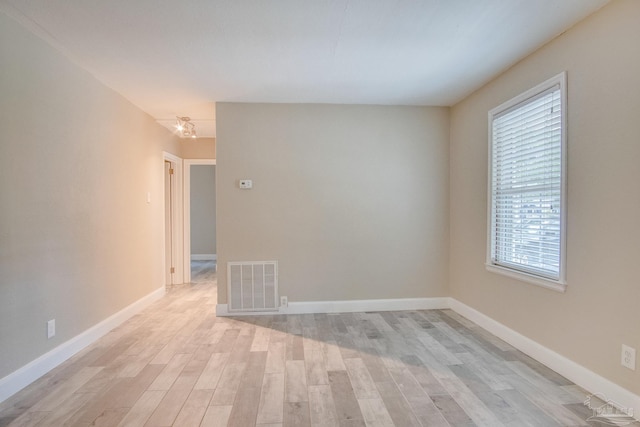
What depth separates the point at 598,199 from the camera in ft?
6.59

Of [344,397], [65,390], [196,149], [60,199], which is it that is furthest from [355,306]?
[196,149]

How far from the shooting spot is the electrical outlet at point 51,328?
2363 millimetres

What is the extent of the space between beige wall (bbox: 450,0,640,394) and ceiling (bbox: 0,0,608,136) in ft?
0.61

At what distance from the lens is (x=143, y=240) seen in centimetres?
392

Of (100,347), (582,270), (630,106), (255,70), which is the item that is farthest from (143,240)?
(630,106)

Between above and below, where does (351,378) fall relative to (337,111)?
below

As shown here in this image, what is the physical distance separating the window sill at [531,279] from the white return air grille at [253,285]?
88.3 inches

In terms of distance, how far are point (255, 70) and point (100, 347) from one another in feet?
9.04

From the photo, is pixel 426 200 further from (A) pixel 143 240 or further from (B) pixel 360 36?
(A) pixel 143 240

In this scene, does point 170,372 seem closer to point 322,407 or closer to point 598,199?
point 322,407

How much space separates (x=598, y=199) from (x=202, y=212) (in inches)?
292

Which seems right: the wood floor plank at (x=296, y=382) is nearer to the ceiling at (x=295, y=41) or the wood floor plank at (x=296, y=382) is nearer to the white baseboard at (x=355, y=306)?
the white baseboard at (x=355, y=306)

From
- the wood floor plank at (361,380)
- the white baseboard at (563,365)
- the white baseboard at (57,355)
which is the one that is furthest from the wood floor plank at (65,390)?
the white baseboard at (563,365)

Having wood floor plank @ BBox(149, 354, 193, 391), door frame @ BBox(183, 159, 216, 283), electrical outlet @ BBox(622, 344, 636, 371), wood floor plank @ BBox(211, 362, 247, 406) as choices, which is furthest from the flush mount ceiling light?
electrical outlet @ BBox(622, 344, 636, 371)
